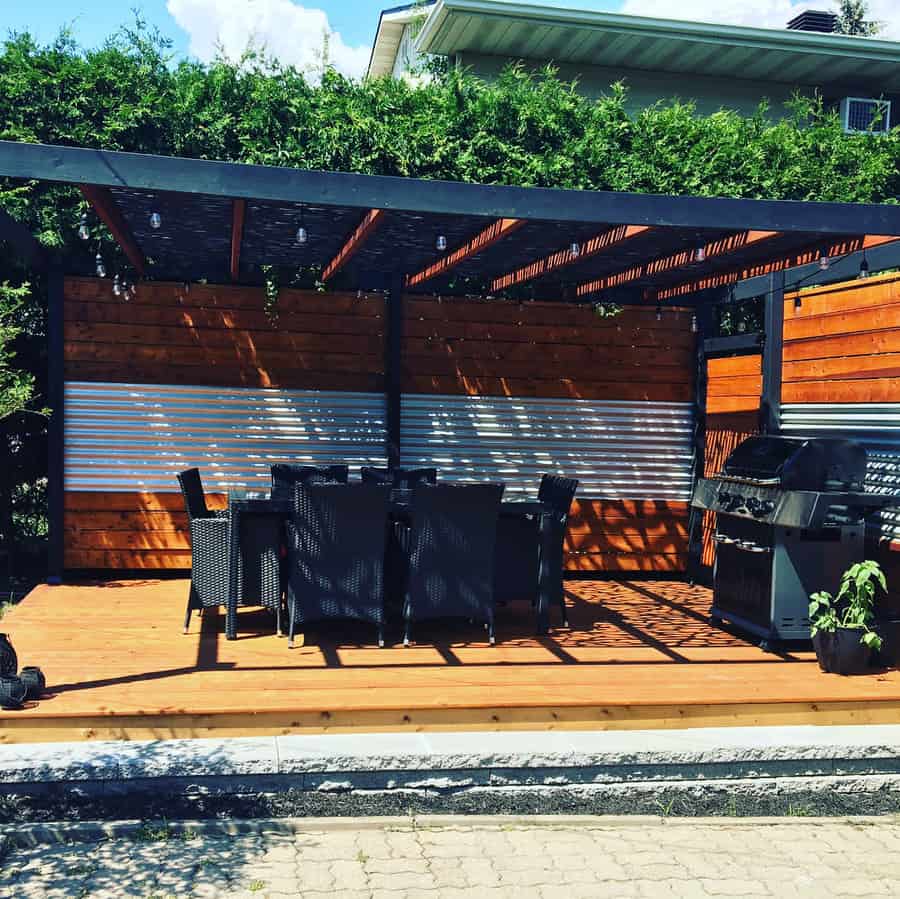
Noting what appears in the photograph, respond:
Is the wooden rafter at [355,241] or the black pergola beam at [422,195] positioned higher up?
the wooden rafter at [355,241]

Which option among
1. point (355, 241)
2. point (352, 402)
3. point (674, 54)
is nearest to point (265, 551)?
point (355, 241)

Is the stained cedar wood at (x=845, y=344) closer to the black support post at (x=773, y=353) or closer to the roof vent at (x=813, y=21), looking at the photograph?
the black support post at (x=773, y=353)

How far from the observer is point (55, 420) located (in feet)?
27.5

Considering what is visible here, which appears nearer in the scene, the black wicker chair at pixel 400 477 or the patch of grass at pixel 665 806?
the patch of grass at pixel 665 806

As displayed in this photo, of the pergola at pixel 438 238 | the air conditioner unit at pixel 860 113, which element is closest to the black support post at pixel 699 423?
the pergola at pixel 438 238

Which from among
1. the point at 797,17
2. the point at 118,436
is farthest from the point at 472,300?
the point at 797,17

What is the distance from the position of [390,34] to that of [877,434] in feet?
40.3

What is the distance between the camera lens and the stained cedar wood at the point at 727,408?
8.40 metres

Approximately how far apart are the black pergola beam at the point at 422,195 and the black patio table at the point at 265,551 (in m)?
2.02

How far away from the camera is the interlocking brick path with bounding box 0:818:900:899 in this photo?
3.66 meters

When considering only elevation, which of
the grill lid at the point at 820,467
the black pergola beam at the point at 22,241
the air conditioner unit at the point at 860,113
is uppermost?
the air conditioner unit at the point at 860,113

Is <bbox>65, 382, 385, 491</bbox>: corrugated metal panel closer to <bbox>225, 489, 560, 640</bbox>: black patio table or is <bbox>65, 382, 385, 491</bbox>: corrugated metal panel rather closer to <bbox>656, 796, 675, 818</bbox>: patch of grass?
<bbox>225, 489, 560, 640</bbox>: black patio table

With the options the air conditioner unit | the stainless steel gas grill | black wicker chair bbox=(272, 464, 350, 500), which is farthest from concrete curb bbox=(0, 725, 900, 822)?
the air conditioner unit

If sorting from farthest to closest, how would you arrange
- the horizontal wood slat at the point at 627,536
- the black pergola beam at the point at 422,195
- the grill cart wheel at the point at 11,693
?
the horizontal wood slat at the point at 627,536 → the black pergola beam at the point at 422,195 → the grill cart wheel at the point at 11,693
